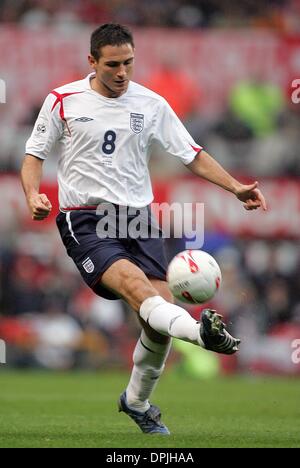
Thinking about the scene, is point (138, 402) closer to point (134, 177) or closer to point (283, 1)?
point (134, 177)

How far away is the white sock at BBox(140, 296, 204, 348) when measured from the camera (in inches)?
270

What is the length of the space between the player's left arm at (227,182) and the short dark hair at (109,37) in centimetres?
97

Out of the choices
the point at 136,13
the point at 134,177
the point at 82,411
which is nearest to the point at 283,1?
the point at 136,13

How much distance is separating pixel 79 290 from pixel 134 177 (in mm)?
10398

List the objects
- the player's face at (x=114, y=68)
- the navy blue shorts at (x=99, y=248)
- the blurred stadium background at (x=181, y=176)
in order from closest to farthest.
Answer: the navy blue shorts at (x=99, y=248) < the player's face at (x=114, y=68) < the blurred stadium background at (x=181, y=176)

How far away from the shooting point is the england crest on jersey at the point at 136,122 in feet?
26.1

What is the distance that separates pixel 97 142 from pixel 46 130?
37 centimetres

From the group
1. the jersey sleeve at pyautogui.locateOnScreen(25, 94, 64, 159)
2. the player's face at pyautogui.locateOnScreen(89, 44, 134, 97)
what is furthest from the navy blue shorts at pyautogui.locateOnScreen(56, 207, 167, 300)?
the player's face at pyautogui.locateOnScreen(89, 44, 134, 97)

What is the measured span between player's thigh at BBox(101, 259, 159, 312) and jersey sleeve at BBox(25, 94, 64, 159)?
1.00m

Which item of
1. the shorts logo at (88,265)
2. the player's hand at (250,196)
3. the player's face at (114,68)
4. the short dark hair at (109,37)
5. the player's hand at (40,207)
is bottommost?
the shorts logo at (88,265)

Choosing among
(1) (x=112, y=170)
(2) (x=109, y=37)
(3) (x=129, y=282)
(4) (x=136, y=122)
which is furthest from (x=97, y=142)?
(3) (x=129, y=282)

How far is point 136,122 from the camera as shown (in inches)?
314

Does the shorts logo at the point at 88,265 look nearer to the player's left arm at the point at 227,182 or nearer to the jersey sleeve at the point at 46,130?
the jersey sleeve at the point at 46,130

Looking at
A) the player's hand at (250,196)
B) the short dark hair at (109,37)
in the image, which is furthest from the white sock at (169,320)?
the short dark hair at (109,37)
